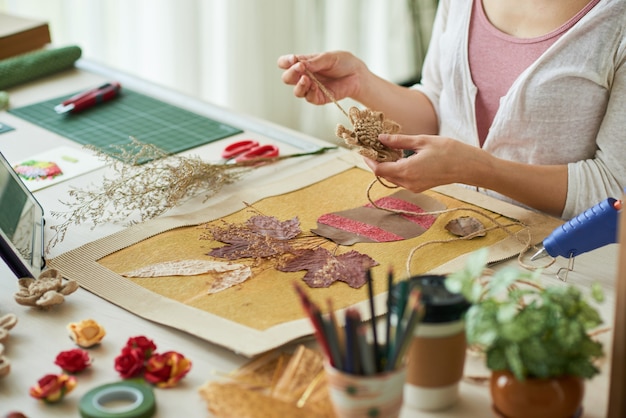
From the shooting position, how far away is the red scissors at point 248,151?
1538 mm

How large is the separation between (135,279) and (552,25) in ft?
2.80

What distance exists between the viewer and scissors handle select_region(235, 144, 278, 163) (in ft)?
5.04

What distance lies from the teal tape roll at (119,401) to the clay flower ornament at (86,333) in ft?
0.36

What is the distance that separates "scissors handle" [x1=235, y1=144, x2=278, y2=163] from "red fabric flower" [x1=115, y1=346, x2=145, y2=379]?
647mm

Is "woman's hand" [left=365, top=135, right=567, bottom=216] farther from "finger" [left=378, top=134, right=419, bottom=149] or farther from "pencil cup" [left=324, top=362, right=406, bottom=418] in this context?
"pencil cup" [left=324, top=362, right=406, bottom=418]

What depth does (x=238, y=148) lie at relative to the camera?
1566mm

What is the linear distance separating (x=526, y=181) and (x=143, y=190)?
2.07 ft

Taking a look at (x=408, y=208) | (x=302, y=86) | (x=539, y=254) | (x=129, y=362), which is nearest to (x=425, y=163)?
(x=408, y=208)

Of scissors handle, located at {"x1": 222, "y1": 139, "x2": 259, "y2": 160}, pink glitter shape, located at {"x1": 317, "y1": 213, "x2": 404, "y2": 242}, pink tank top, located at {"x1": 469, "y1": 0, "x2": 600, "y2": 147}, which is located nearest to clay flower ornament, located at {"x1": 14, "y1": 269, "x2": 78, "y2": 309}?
pink glitter shape, located at {"x1": 317, "y1": 213, "x2": 404, "y2": 242}

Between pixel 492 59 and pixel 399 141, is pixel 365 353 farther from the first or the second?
pixel 492 59

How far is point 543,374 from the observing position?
75cm

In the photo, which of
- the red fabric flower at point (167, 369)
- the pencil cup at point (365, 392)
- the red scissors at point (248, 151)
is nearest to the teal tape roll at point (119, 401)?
the red fabric flower at point (167, 369)

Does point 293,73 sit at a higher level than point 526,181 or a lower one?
higher

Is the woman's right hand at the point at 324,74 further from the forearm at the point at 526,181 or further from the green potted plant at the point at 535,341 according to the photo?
the green potted plant at the point at 535,341
